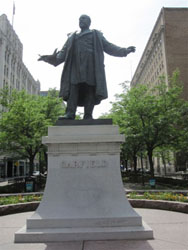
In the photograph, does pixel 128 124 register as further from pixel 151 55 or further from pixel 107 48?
pixel 151 55

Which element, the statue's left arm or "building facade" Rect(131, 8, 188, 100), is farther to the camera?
"building facade" Rect(131, 8, 188, 100)

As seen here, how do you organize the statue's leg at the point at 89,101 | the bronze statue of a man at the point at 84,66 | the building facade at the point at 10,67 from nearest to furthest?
the bronze statue of a man at the point at 84,66, the statue's leg at the point at 89,101, the building facade at the point at 10,67

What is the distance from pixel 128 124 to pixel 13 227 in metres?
17.2

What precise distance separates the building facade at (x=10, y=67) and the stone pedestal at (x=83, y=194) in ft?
129

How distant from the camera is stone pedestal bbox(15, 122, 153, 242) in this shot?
15.9 ft

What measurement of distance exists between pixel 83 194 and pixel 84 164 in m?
0.72

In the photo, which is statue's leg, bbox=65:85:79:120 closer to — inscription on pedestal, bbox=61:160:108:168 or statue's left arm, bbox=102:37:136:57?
inscription on pedestal, bbox=61:160:108:168

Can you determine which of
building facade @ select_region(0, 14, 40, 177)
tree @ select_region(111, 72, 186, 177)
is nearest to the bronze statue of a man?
tree @ select_region(111, 72, 186, 177)

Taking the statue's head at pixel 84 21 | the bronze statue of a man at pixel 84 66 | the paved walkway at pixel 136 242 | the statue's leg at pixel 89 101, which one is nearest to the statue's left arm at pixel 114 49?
the bronze statue of a man at pixel 84 66

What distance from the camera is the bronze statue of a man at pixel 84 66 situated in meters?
6.68

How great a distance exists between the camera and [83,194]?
18.2ft

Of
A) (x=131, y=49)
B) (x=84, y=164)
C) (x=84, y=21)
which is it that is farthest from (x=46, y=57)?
(x=84, y=164)

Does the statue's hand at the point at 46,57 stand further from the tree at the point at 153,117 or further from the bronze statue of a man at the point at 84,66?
the tree at the point at 153,117

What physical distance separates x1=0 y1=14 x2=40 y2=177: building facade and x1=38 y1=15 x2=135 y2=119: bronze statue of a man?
38608 millimetres
